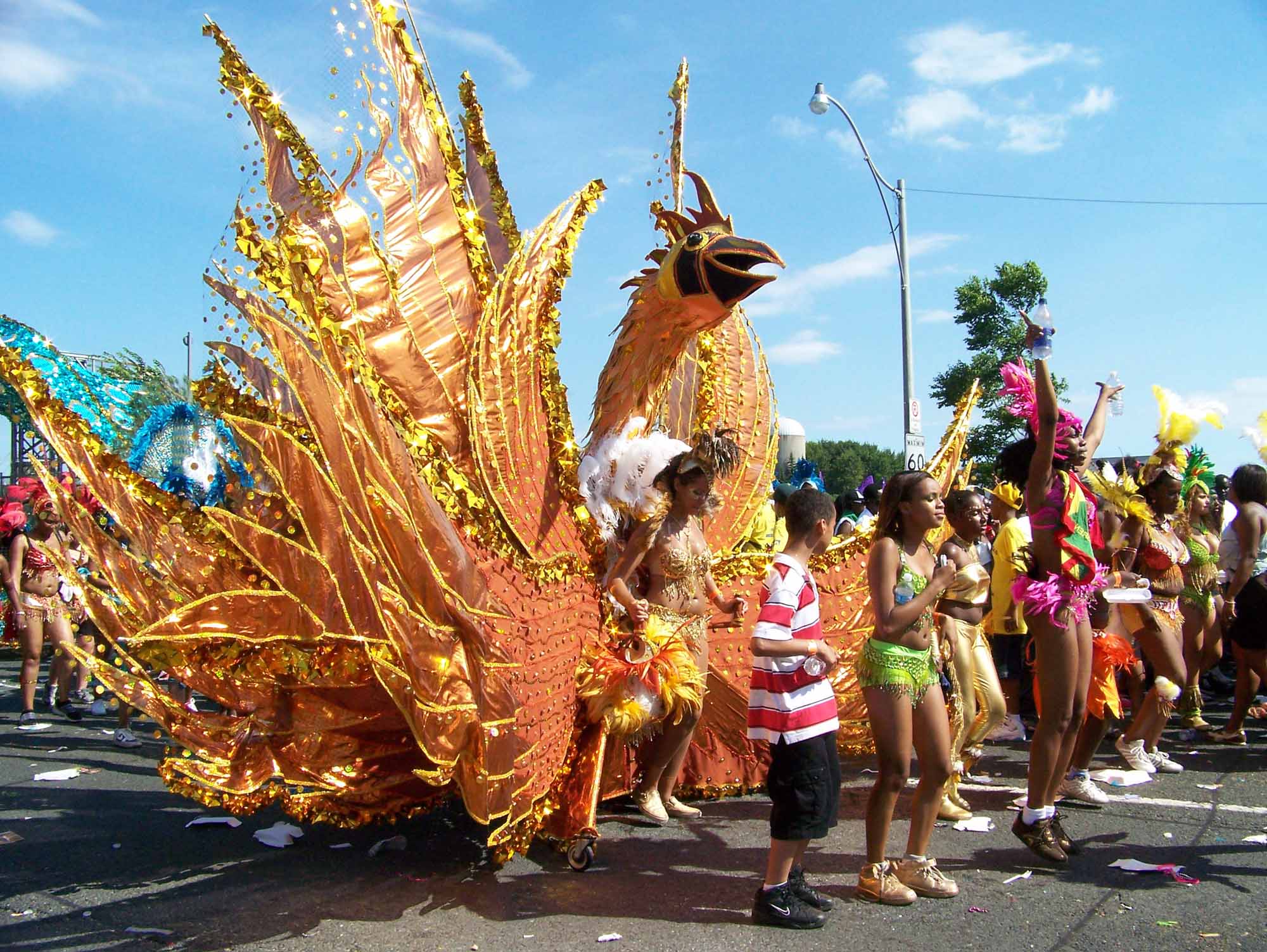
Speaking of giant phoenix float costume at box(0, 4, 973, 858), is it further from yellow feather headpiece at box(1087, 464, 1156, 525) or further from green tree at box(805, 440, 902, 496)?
green tree at box(805, 440, 902, 496)

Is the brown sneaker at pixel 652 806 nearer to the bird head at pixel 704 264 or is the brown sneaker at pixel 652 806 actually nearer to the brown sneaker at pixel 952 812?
the brown sneaker at pixel 952 812

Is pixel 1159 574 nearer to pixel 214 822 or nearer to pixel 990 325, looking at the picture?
pixel 214 822

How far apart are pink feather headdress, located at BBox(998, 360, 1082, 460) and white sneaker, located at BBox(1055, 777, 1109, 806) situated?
1762 mm

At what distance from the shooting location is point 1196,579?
6559mm

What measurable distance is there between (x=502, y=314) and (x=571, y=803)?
1.91m

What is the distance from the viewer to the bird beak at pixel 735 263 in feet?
13.5

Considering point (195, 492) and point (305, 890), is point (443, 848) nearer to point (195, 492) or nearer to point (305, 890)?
point (305, 890)

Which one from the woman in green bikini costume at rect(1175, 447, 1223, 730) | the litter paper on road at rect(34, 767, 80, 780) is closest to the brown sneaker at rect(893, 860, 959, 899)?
the woman in green bikini costume at rect(1175, 447, 1223, 730)

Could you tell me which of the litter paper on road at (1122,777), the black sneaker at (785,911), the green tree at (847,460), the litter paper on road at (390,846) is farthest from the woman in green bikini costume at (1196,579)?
the green tree at (847,460)

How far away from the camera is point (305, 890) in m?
3.58

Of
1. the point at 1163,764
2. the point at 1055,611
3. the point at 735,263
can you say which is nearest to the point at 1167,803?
the point at 1163,764

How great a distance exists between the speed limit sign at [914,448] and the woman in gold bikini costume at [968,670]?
639cm

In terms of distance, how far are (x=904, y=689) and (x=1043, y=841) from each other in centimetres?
99

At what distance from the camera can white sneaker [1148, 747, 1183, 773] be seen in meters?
5.35
